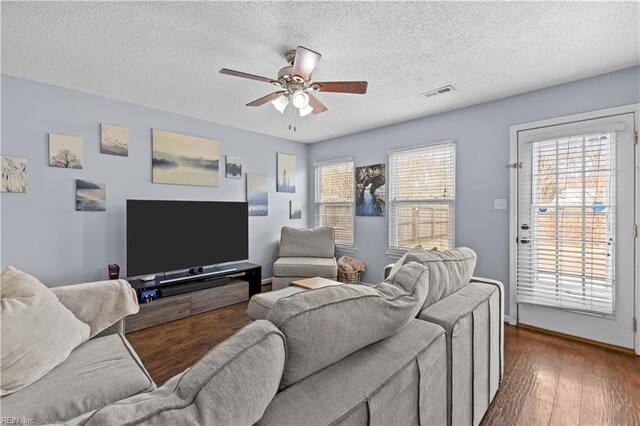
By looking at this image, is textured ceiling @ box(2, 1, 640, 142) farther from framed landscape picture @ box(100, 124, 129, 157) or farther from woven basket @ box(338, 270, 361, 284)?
woven basket @ box(338, 270, 361, 284)

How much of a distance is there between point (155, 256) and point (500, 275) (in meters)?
3.87

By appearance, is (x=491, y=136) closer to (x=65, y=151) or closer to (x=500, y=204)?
(x=500, y=204)

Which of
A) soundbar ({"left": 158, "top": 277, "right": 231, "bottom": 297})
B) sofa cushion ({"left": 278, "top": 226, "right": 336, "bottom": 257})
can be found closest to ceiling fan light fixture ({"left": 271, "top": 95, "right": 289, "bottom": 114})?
soundbar ({"left": 158, "top": 277, "right": 231, "bottom": 297})

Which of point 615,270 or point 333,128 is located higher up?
point 333,128

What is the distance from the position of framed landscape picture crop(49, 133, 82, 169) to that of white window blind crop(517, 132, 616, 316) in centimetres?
466

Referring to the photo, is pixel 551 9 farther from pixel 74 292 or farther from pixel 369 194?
pixel 74 292

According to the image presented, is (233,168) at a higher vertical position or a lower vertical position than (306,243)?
higher

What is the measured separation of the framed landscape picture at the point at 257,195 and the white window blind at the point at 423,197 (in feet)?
6.45

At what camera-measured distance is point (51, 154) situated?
114 inches

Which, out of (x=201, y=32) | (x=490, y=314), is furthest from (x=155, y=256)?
(x=490, y=314)

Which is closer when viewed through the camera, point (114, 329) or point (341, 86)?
point (114, 329)

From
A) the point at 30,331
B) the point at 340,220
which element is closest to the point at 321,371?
the point at 30,331

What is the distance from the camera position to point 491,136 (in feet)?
10.9

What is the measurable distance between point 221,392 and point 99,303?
1.64 metres
